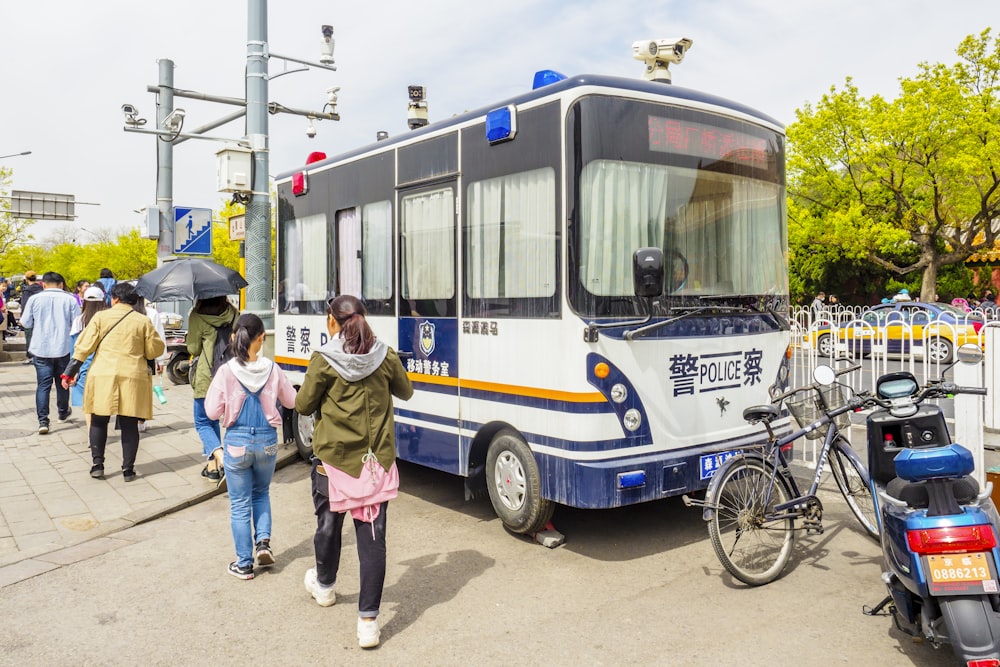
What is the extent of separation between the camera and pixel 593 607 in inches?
174

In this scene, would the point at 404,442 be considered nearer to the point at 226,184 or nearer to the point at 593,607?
the point at 593,607

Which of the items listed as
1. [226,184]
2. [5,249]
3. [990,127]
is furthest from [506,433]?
[5,249]

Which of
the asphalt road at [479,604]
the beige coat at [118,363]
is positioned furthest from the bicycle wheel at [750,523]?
the beige coat at [118,363]

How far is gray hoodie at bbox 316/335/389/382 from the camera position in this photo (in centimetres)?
400

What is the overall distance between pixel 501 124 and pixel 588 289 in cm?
132

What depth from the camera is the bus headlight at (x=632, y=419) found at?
5.02 meters

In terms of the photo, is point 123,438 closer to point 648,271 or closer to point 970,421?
point 648,271

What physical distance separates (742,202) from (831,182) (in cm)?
2512

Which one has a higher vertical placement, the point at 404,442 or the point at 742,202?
the point at 742,202

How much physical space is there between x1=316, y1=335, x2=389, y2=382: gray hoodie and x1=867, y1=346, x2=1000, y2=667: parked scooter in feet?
7.93

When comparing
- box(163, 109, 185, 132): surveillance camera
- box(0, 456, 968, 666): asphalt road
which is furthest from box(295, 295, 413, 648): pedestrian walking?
box(163, 109, 185, 132): surveillance camera

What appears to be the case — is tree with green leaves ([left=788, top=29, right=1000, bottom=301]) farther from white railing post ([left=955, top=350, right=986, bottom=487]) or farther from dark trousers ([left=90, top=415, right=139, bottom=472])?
dark trousers ([left=90, top=415, right=139, bottom=472])

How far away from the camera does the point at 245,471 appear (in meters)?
4.92

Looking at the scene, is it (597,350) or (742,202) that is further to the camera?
(742,202)
